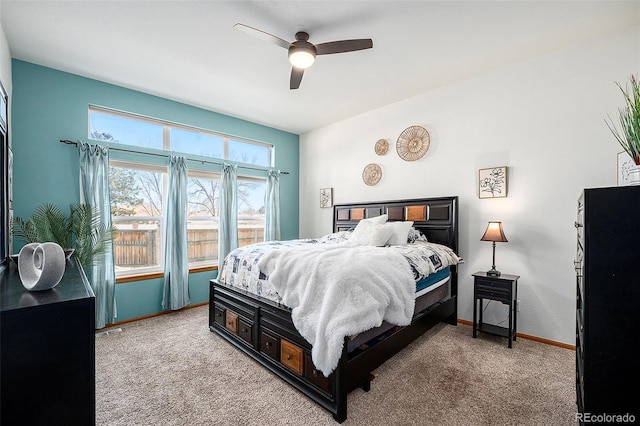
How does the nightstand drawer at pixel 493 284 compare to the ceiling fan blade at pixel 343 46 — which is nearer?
the ceiling fan blade at pixel 343 46

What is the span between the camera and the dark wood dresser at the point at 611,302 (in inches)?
48.7

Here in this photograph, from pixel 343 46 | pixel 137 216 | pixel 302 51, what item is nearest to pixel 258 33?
pixel 302 51

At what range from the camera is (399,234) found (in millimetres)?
3424

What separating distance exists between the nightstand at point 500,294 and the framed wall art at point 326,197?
2767 mm

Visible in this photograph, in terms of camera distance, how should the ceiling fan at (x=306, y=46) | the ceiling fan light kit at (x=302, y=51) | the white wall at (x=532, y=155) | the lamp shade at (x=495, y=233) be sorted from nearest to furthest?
1. the ceiling fan at (x=306, y=46)
2. the ceiling fan light kit at (x=302, y=51)
3. the white wall at (x=532, y=155)
4. the lamp shade at (x=495, y=233)

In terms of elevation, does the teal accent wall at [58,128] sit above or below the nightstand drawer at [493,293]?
above

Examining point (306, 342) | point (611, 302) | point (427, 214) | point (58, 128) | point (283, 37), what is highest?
point (283, 37)

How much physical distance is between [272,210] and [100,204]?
8.21 ft

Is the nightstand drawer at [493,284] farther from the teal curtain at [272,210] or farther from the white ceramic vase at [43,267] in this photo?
the white ceramic vase at [43,267]

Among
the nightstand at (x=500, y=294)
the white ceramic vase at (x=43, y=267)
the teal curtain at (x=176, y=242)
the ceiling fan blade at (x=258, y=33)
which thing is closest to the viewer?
the white ceramic vase at (x=43, y=267)

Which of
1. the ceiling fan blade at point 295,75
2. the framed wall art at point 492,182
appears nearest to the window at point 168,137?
the ceiling fan blade at point 295,75

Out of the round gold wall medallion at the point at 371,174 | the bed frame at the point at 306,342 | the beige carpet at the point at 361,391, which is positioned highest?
the round gold wall medallion at the point at 371,174

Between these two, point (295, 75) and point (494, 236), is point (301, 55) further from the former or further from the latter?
point (494, 236)

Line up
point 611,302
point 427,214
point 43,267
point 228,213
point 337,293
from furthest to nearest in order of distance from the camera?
1. point 228,213
2. point 427,214
3. point 337,293
4. point 611,302
5. point 43,267
